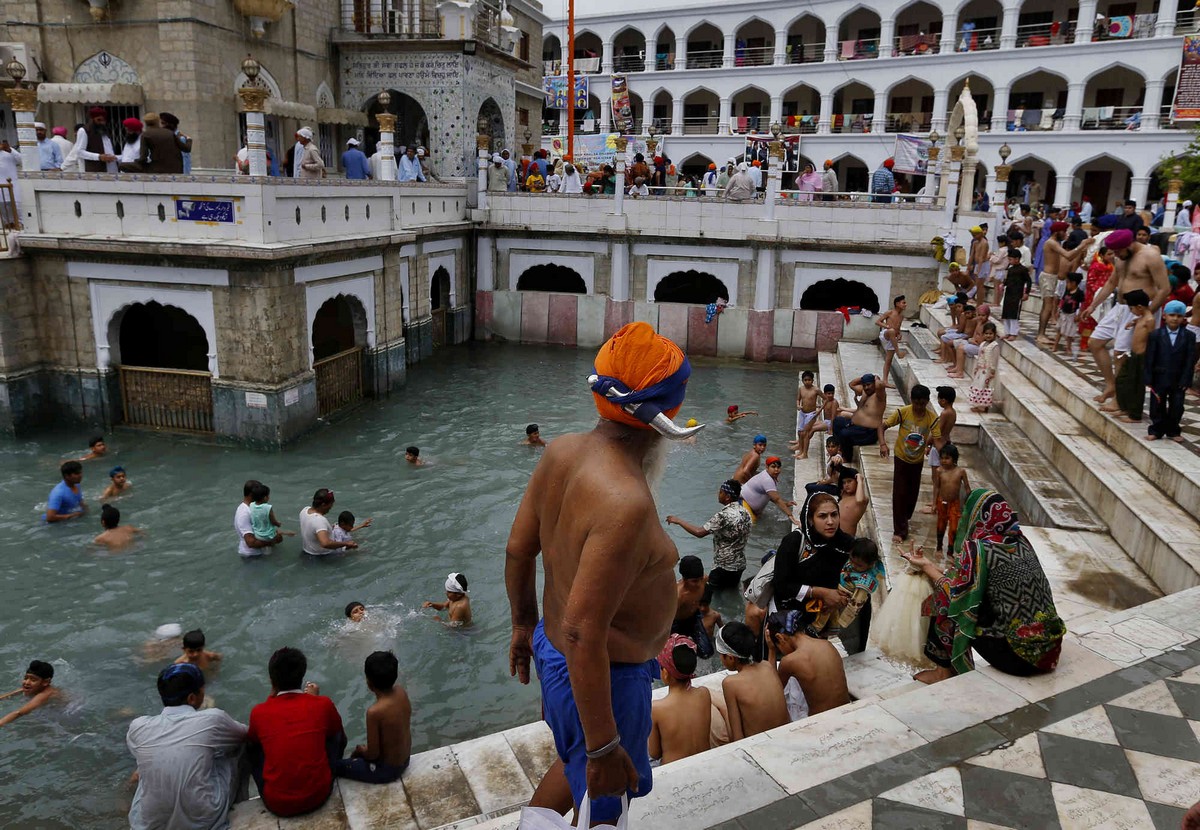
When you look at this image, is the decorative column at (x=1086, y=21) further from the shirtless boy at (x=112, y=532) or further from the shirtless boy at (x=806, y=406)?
the shirtless boy at (x=112, y=532)

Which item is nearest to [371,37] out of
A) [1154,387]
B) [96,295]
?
[96,295]

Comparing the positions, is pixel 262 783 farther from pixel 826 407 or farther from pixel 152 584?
pixel 826 407

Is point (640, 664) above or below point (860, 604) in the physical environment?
above

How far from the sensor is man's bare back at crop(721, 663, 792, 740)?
15.9ft

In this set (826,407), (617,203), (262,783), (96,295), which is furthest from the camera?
(617,203)

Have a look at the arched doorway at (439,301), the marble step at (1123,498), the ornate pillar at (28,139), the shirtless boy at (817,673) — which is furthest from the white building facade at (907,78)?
the shirtless boy at (817,673)

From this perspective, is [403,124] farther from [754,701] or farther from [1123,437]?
[754,701]

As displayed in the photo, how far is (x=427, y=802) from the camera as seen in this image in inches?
187

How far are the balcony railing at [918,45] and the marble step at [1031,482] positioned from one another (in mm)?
28559

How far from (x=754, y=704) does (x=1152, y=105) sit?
1299 inches

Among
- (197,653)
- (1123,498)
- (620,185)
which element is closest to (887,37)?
(620,185)

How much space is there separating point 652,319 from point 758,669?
15864 mm

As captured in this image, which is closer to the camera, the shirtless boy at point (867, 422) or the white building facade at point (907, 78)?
the shirtless boy at point (867, 422)

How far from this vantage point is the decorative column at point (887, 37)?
113 feet
